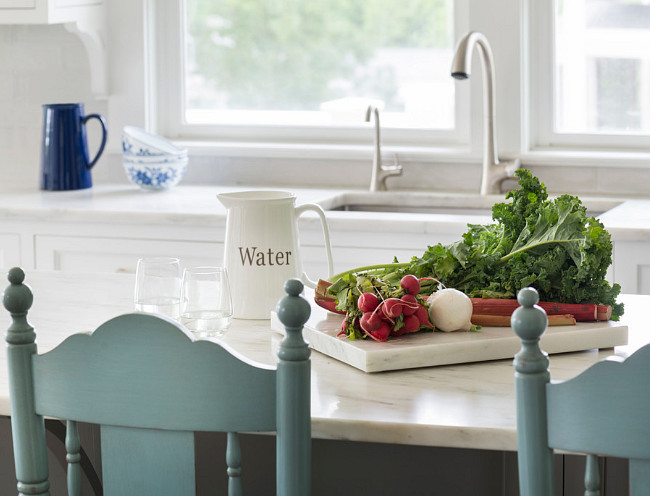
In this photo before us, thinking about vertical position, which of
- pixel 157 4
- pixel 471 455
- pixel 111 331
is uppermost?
pixel 157 4

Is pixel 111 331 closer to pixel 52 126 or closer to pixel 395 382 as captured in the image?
pixel 395 382

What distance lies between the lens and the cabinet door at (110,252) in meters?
2.74

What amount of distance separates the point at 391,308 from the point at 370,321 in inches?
1.3

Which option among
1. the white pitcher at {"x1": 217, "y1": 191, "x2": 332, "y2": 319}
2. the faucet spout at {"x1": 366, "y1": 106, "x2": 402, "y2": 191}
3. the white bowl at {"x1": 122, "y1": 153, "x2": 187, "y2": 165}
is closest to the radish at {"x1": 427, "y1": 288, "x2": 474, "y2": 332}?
the white pitcher at {"x1": 217, "y1": 191, "x2": 332, "y2": 319}

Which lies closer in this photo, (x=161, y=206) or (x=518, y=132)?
(x=161, y=206)

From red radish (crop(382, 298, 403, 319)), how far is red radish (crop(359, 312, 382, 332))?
0.05ft

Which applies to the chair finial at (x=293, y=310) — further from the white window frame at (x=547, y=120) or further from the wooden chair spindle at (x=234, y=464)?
the white window frame at (x=547, y=120)

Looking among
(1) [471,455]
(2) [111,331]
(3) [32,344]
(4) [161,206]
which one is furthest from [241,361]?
(4) [161,206]

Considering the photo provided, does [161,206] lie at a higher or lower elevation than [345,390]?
higher

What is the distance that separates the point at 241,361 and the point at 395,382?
31cm

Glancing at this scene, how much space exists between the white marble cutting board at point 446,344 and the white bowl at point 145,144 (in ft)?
6.06

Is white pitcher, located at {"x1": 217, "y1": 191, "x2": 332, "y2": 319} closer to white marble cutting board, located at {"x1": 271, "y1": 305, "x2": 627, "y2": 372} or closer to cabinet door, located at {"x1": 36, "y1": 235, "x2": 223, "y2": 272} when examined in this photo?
white marble cutting board, located at {"x1": 271, "y1": 305, "x2": 627, "y2": 372}

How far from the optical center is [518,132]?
123 inches

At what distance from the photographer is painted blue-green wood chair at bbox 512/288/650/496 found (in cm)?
88
